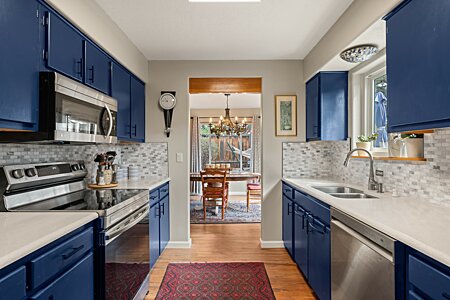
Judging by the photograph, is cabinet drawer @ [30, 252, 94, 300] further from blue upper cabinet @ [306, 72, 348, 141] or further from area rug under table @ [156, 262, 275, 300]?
blue upper cabinet @ [306, 72, 348, 141]

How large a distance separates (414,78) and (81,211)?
1.95 meters

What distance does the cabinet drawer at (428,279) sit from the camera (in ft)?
2.97

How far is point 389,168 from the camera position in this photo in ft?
7.15

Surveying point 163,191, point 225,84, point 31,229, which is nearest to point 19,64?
point 31,229

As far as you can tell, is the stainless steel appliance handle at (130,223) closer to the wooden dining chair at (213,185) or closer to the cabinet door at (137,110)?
the cabinet door at (137,110)

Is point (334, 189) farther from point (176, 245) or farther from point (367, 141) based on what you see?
point (176, 245)

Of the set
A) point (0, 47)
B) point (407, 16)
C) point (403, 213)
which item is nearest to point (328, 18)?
point (407, 16)

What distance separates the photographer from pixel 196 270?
2.78 meters

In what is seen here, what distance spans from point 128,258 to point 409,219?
1.72 meters

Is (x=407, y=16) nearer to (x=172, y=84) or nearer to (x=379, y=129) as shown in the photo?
(x=379, y=129)

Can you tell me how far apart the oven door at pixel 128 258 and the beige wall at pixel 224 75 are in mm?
1172

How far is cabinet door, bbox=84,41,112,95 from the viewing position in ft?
6.66

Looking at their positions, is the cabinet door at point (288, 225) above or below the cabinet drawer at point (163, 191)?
below

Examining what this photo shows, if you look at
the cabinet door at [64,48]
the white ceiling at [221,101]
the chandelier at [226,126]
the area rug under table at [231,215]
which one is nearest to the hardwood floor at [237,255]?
the area rug under table at [231,215]
